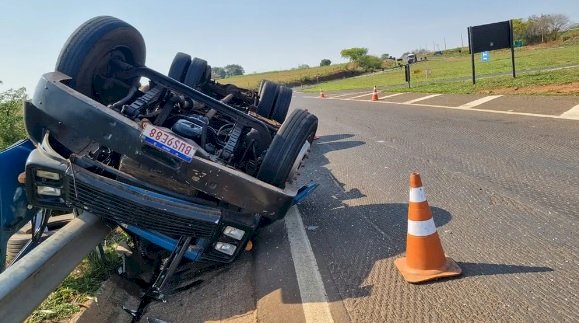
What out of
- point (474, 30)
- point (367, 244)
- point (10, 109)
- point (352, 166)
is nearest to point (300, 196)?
point (367, 244)

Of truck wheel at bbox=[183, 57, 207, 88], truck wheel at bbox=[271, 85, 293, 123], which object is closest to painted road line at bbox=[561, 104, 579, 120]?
truck wheel at bbox=[271, 85, 293, 123]

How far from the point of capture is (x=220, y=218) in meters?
3.52

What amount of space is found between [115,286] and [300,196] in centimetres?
176

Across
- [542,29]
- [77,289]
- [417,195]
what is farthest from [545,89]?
[542,29]

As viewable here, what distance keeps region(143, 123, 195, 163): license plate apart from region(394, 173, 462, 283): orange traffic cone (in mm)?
1558

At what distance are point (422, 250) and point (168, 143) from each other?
185 centimetres

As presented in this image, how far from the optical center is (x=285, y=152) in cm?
405

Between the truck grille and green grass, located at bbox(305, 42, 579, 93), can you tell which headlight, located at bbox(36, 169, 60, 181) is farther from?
green grass, located at bbox(305, 42, 579, 93)

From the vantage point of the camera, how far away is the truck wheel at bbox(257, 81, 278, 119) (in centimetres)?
619

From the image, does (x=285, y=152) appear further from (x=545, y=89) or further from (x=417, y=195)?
(x=545, y=89)

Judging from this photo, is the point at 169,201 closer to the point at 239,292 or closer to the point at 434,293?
the point at 239,292

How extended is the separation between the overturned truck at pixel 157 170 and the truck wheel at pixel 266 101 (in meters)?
1.70

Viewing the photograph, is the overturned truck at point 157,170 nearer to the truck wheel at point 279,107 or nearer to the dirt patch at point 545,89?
the truck wheel at point 279,107

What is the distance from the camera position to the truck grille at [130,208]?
3.34m
